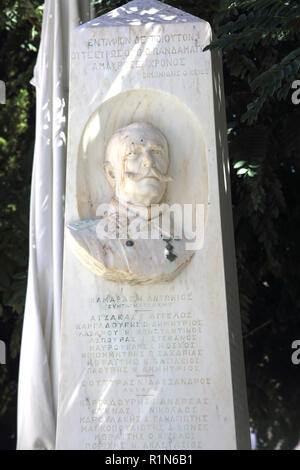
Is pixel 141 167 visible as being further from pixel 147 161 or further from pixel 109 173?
pixel 109 173

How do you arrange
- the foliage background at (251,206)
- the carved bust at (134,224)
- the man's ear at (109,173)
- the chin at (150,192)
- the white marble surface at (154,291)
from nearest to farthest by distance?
1. the white marble surface at (154,291)
2. the carved bust at (134,224)
3. the chin at (150,192)
4. the man's ear at (109,173)
5. the foliage background at (251,206)

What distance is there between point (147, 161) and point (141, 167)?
6cm

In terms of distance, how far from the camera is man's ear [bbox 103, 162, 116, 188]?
21.5 ft

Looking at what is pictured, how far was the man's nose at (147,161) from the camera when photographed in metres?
6.40

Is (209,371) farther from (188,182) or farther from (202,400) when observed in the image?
(188,182)

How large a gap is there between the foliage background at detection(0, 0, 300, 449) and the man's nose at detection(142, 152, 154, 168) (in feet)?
4.49

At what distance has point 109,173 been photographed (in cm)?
657

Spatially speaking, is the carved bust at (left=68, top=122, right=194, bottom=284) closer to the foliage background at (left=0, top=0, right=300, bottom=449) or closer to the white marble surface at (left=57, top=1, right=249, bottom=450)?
the white marble surface at (left=57, top=1, right=249, bottom=450)

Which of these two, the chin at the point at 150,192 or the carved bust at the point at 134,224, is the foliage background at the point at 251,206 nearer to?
the carved bust at the point at 134,224

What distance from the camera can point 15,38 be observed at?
34.6ft

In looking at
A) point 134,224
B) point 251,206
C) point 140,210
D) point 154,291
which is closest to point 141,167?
point 140,210

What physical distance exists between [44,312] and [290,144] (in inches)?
124

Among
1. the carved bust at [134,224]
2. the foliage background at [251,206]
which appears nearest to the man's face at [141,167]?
the carved bust at [134,224]

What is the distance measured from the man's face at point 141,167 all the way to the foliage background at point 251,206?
1.26m
